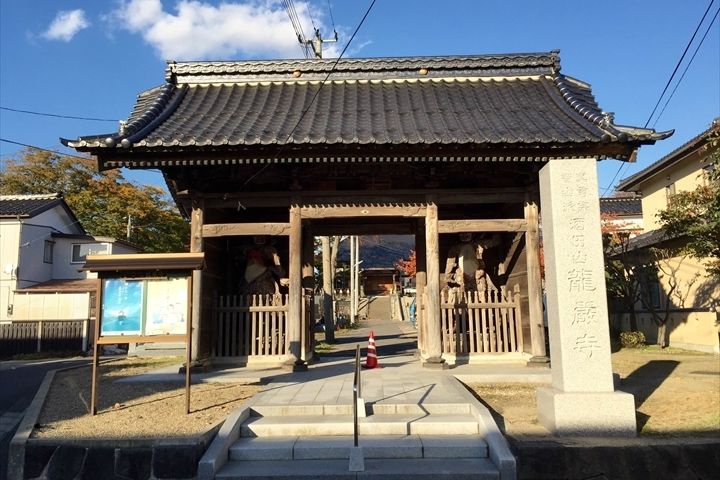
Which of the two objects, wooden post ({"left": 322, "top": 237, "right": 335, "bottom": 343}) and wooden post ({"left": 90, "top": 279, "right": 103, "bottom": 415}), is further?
wooden post ({"left": 322, "top": 237, "right": 335, "bottom": 343})

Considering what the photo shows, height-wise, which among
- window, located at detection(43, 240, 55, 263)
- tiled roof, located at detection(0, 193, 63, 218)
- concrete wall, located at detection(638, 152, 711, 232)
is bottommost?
window, located at detection(43, 240, 55, 263)

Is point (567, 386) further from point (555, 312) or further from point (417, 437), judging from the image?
point (417, 437)

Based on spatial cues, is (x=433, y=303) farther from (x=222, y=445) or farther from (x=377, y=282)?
(x=377, y=282)

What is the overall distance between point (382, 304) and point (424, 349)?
37323 mm

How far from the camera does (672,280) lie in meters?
16.0

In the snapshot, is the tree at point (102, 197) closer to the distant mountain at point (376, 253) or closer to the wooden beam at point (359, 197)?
the wooden beam at point (359, 197)

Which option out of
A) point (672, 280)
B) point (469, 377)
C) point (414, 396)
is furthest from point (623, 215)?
point (414, 396)

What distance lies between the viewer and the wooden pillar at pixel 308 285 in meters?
10.3

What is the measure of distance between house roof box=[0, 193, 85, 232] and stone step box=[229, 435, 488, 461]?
2371 cm

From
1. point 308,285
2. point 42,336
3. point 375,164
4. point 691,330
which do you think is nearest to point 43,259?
point 42,336

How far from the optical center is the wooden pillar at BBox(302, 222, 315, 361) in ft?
33.9

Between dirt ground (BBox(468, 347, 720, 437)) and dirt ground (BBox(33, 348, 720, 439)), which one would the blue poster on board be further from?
dirt ground (BBox(468, 347, 720, 437))

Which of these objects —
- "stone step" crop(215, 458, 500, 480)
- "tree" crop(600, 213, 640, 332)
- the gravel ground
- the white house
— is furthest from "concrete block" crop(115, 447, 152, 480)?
the white house

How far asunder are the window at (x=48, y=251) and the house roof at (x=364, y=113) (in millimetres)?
18470
